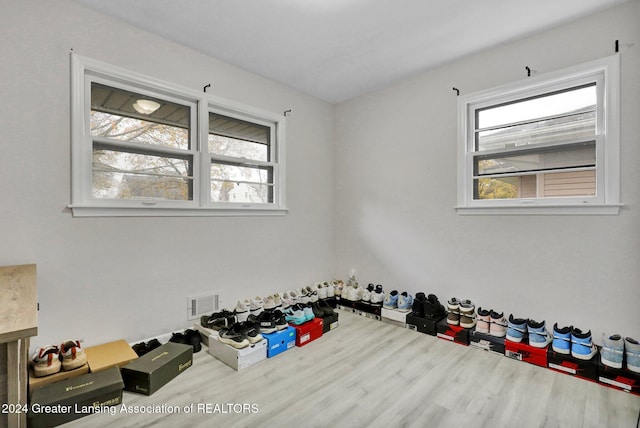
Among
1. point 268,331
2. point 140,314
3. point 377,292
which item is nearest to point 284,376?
point 268,331

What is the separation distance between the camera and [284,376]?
2086 millimetres

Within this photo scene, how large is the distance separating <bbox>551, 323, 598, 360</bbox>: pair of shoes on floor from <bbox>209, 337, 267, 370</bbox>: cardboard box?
219cm

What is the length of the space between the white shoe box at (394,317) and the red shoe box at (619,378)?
141 cm

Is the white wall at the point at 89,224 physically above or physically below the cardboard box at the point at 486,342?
above

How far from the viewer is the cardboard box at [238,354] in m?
2.17

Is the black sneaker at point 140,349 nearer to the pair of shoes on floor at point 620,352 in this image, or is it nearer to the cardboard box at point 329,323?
the cardboard box at point 329,323

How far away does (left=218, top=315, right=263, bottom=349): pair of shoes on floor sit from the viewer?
87.5 inches

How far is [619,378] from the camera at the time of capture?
6.33 feet

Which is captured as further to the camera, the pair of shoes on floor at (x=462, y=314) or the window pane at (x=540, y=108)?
the pair of shoes on floor at (x=462, y=314)

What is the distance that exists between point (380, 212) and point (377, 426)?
7.84 ft

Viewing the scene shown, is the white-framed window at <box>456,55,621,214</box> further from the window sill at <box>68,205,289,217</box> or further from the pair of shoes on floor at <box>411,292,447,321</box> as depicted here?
the window sill at <box>68,205,289,217</box>

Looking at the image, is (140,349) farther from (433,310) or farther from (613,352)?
(613,352)

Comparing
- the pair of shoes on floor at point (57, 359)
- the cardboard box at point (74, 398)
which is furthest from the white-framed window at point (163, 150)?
the cardboard box at point (74, 398)

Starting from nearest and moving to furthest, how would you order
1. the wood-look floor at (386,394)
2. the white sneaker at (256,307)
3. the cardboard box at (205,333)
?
the wood-look floor at (386,394) < the cardboard box at (205,333) < the white sneaker at (256,307)
